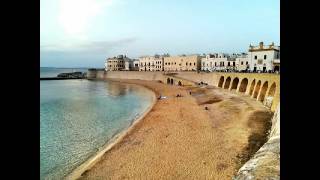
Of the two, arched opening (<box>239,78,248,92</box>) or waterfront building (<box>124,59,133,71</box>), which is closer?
arched opening (<box>239,78,248,92</box>)

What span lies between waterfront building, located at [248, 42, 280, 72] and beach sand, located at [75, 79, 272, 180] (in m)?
25.8

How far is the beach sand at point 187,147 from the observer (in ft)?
48.9

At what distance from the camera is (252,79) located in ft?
134

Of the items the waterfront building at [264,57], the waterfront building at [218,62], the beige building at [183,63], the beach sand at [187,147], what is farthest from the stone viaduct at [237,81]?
the waterfront building at [218,62]

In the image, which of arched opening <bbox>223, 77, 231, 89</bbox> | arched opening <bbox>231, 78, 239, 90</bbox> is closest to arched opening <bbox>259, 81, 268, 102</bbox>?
arched opening <bbox>231, 78, 239, 90</bbox>

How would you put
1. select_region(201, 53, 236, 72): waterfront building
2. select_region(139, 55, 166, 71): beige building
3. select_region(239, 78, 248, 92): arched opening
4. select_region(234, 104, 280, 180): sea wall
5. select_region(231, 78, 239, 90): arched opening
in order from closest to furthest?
select_region(234, 104, 280, 180): sea wall → select_region(239, 78, 248, 92): arched opening → select_region(231, 78, 239, 90): arched opening → select_region(201, 53, 236, 72): waterfront building → select_region(139, 55, 166, 71): beige building

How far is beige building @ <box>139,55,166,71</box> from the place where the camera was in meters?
109

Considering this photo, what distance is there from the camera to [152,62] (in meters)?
113

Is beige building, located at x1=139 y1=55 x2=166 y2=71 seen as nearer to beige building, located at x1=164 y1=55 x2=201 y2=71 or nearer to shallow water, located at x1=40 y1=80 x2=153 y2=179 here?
beige building, located at x1=164 y1=55 x2=201 y2=71

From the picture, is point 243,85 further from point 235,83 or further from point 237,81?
point 235,83

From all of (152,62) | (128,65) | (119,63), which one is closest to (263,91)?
(152,62)
